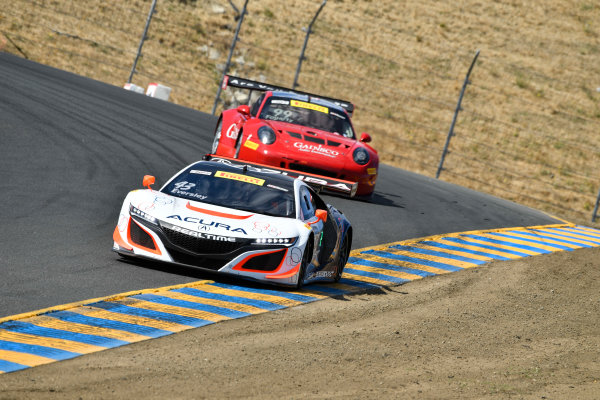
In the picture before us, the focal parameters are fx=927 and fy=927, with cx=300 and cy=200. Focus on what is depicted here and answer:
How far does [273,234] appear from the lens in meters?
8.38

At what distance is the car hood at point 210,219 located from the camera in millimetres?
8242

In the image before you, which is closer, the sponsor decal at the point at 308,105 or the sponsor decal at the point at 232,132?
the sponsor decal at the point at 232,132

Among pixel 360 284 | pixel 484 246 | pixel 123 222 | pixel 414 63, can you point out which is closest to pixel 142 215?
pixel 123 222

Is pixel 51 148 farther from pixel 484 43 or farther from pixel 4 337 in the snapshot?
pixel 484 43

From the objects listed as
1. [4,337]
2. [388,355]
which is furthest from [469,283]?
[4,337]

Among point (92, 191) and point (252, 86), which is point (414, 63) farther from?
point (92, 191)

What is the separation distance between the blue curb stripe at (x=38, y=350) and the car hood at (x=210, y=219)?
2.49 m

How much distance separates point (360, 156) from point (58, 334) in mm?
8816

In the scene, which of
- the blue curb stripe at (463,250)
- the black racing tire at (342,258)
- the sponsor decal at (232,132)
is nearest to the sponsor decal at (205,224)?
the black racing tire at (342,258)

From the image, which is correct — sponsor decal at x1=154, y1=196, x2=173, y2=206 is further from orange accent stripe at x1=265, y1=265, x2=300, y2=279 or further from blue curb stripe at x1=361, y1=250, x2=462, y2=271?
blue curb stripe at x1=361, y1=250, x2=462, y2=271

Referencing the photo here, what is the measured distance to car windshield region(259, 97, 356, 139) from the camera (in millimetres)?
14977

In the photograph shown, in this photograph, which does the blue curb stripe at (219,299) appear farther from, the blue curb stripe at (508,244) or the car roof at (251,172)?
the car roof at (251,172)

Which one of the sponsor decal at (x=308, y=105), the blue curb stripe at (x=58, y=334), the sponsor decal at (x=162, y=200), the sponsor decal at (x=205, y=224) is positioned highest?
the sponsor decal at (x=308, y=105)

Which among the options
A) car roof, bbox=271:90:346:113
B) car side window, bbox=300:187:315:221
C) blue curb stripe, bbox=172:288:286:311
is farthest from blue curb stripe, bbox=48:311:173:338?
car roof, bbox=271:90:346:113
